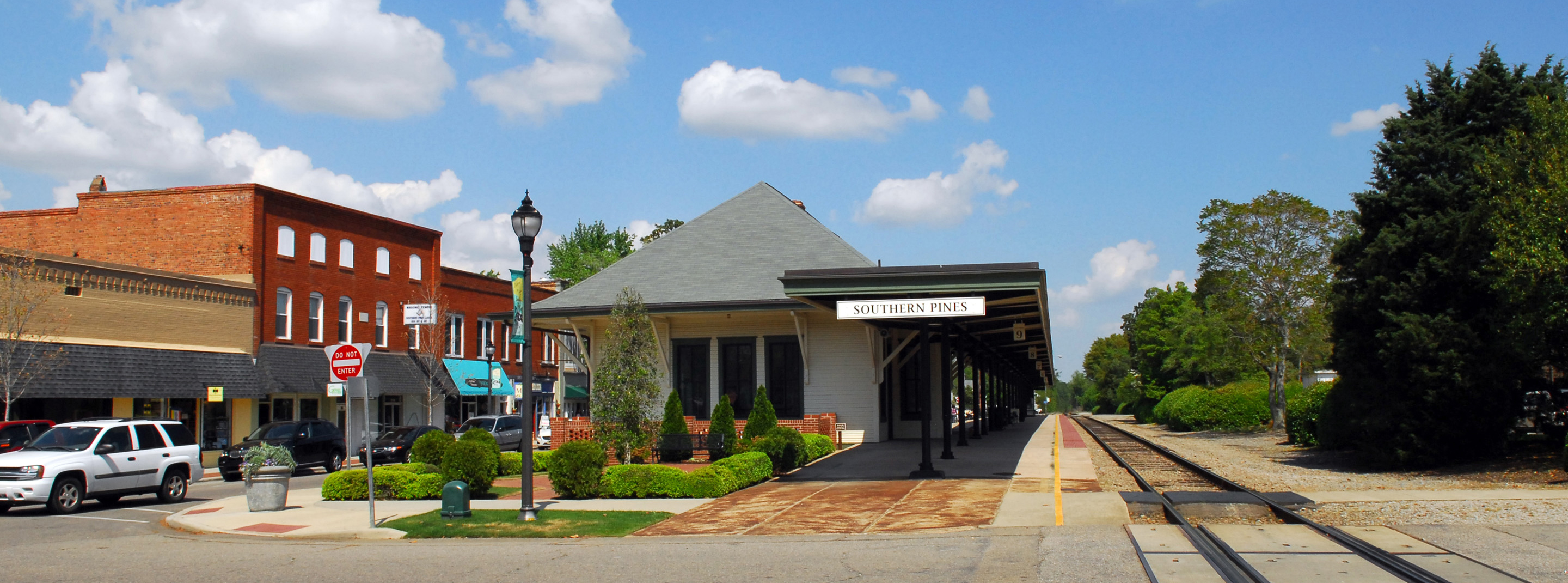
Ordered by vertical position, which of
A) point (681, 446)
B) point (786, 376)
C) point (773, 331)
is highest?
point (773, 331)

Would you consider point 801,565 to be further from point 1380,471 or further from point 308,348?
point 308,348

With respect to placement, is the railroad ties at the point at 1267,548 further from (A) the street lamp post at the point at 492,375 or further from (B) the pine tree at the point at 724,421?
(A) the street lamp post at the point at 492,375

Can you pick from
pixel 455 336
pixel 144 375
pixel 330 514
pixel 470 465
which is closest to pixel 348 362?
pixel 330 514

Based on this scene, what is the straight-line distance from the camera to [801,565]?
10.4 meters

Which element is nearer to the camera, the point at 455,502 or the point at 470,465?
the point at 455,502

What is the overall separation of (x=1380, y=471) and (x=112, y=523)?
21.9m

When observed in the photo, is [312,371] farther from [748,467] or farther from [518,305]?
[518,305]

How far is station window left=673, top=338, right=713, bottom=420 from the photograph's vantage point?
1240 inches

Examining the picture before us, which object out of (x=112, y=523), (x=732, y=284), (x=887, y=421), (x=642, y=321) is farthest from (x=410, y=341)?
(x=112, y=523)

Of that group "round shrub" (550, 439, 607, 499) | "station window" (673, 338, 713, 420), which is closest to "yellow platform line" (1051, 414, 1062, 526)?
"round shrub" (550, 439, 607, 499)

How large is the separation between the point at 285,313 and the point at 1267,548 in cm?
3502

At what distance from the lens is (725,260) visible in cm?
3338

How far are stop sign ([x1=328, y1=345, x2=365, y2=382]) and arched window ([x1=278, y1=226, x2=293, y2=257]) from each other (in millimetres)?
25428

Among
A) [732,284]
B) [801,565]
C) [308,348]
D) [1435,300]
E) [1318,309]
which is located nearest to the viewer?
[801,565]
